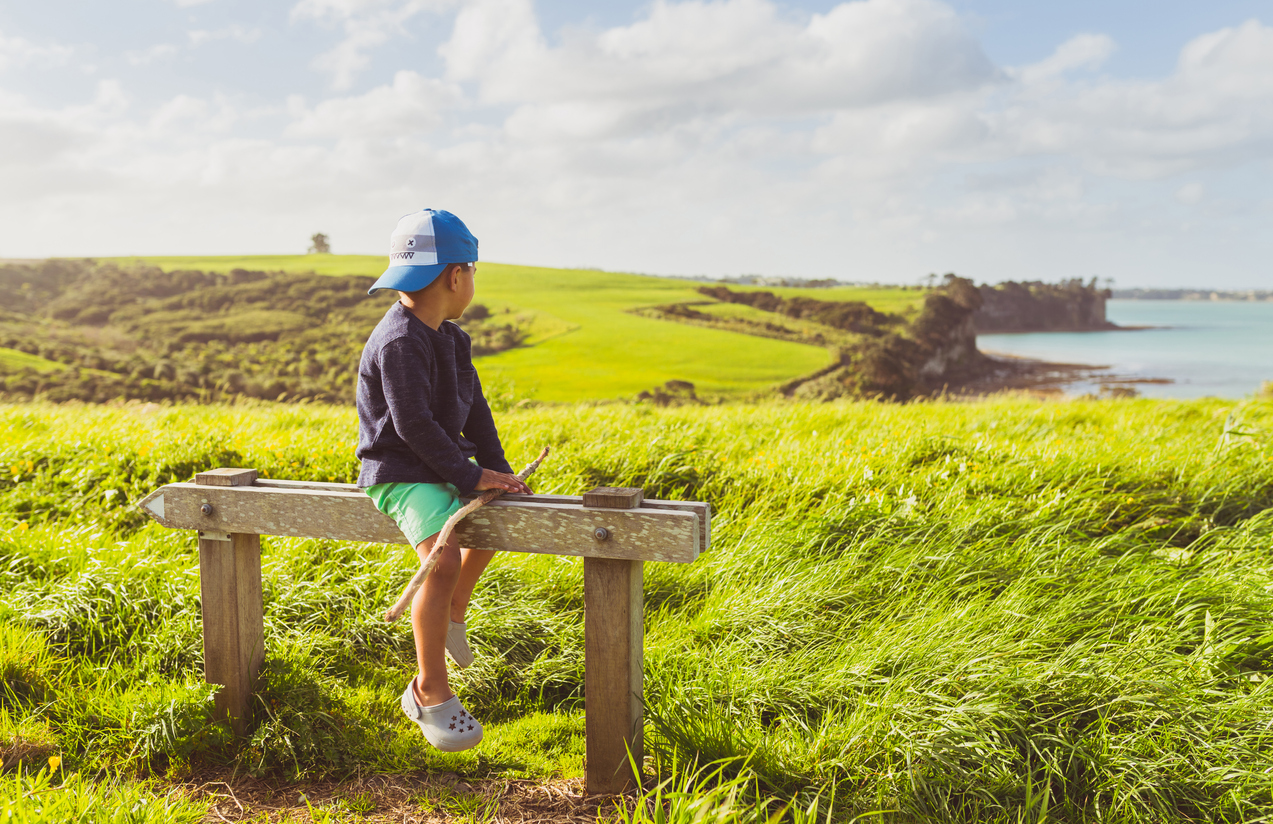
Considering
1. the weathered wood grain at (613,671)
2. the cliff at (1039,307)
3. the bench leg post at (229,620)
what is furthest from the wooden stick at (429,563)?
the cliff at (1039,307)

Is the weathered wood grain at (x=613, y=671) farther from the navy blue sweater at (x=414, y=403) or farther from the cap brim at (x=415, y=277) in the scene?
the cap brim at (x=415, y=277)

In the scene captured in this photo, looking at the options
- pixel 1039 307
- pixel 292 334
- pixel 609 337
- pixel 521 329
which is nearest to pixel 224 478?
pixel 521 329

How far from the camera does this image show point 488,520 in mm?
2512

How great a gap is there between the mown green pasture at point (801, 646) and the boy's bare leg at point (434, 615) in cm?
50

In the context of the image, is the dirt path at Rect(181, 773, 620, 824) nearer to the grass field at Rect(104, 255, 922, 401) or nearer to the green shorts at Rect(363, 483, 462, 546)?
the green shorts at Rect(363, 483, 462, 546)

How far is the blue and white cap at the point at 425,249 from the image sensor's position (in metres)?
2.45

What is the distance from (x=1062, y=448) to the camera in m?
5.55

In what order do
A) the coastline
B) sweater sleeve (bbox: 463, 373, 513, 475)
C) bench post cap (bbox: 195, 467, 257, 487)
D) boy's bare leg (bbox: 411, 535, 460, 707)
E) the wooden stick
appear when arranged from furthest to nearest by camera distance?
the coastline, bench post cap (bbox: 195, 467, 257, 487), sweater sleeve (bbox: 463, 373, 513, 475), boy's bare leg (bbox: 411, 535, 460, 707), the wooden stick

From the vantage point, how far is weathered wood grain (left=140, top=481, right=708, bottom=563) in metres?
2.36

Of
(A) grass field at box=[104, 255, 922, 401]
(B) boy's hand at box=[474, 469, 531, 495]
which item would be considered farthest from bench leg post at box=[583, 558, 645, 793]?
(A) grass field at box=[104, 255, 922, 401]

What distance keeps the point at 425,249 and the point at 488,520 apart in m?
0.90

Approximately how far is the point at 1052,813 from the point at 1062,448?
12.4 feet

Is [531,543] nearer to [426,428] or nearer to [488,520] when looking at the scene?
[488,520]

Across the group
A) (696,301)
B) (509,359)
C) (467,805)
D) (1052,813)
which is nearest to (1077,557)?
(1052,813)
